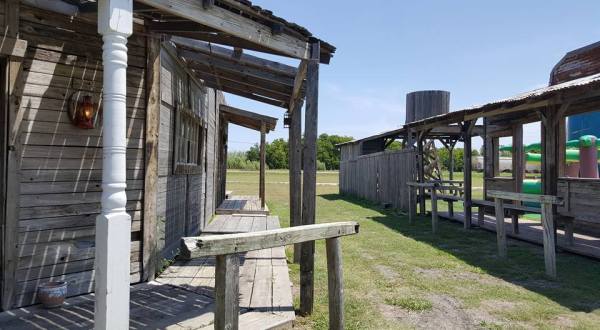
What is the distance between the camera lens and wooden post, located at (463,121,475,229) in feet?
32.4

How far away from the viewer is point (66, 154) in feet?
13.3

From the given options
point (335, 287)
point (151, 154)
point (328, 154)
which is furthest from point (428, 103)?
point (328, 154)

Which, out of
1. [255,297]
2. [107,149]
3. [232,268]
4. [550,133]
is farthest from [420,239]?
[107,149]

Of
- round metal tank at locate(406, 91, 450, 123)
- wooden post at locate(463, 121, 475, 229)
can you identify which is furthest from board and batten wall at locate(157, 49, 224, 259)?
round metal tank at locate(406, 91, 450, 123)

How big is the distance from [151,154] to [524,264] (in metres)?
5.58

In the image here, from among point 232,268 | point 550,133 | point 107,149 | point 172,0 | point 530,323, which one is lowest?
point 530,323

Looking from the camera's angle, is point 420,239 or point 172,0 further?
point 420,239

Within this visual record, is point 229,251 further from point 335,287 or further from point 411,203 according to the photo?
point 411,203

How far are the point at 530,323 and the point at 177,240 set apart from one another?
4.72 meters

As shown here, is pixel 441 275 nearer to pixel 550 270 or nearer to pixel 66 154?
pixel 550 270

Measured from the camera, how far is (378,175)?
1606 centimetres

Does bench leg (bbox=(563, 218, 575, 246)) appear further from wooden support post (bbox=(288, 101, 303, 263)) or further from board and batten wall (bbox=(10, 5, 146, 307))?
board and batten wall (bbox=(10, 5, 146, 307))

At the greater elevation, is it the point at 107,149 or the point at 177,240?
the point at 107,149

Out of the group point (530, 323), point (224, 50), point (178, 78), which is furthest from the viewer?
point (178, 78)
